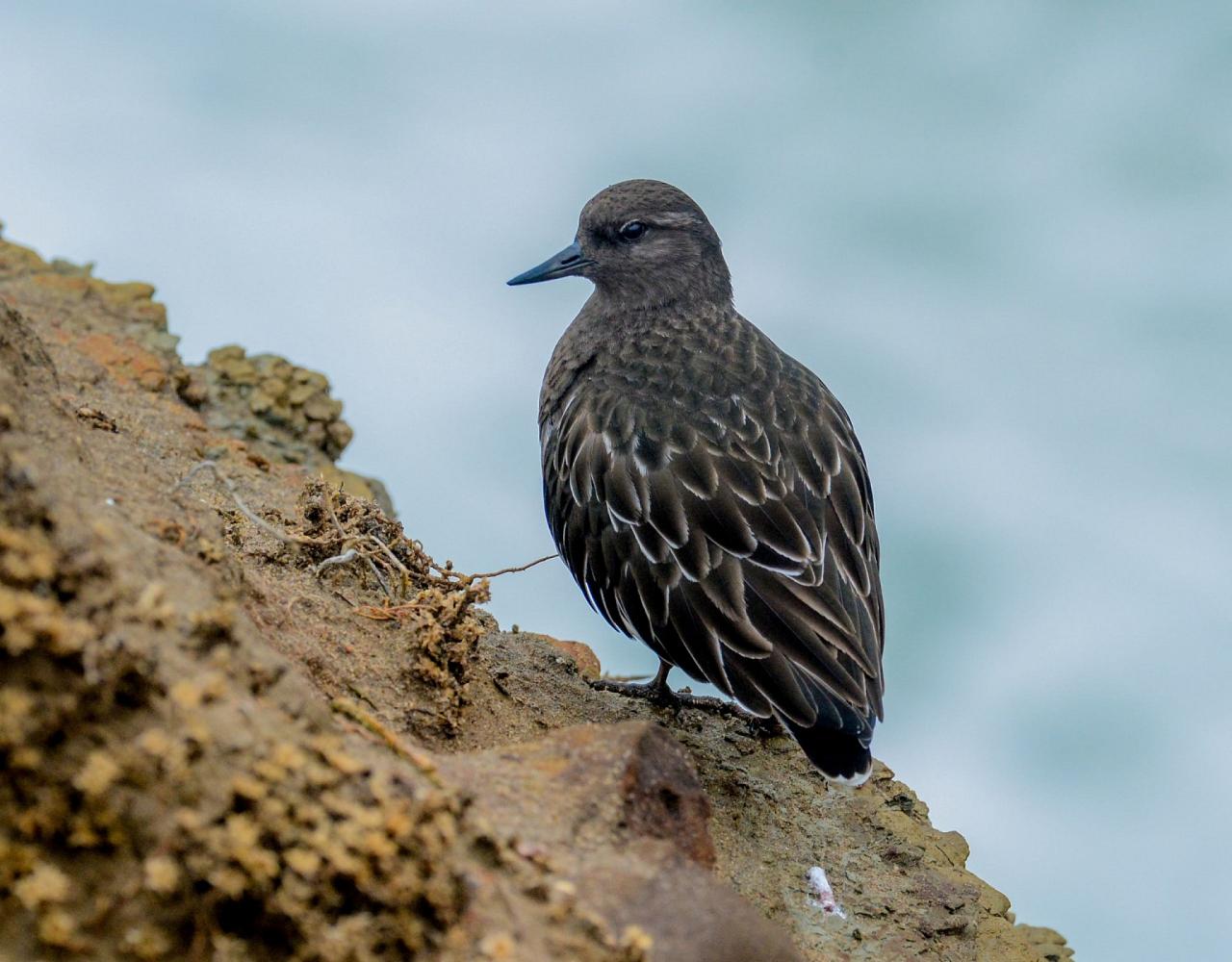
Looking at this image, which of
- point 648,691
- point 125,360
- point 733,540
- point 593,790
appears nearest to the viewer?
point 593,790

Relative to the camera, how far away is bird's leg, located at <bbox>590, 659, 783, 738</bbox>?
17.8 ft

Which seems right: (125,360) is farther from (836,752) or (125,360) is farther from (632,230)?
(836,752)

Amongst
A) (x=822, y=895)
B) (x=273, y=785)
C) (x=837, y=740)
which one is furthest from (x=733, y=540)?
(x=273, y=785)

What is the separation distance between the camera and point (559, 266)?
6355mm

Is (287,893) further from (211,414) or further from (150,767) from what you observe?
(211,414)

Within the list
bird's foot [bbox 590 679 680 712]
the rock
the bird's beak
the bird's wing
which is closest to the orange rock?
the bird's beak

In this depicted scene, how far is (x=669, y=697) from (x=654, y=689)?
0.08 meters

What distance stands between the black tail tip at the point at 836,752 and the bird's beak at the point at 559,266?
286 cm

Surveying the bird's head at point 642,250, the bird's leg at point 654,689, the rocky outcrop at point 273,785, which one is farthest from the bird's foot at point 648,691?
the bird's head at point 642,250

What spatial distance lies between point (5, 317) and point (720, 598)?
8.17 feet

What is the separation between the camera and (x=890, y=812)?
16.5ft

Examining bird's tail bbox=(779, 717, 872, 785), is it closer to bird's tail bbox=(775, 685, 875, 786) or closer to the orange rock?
bird's tail bbox=(775, 685, 875, 786)

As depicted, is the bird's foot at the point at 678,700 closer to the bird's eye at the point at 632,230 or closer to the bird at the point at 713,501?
the bird at the point at 713,501

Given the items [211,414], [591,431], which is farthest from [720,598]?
[211,414]
